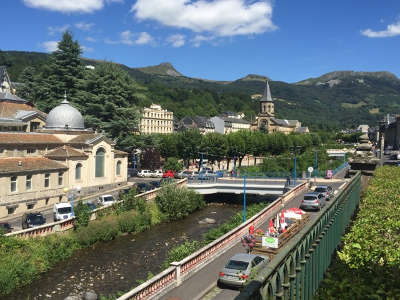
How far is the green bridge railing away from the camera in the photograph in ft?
13.1

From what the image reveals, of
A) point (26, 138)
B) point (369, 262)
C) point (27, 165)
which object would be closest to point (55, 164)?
point (27, 165)

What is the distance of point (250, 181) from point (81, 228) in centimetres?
2929

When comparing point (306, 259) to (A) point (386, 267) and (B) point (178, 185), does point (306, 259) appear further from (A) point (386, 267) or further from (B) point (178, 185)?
(B) point (178, 185)

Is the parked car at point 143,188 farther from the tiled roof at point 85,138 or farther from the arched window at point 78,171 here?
the tiled roof at point 85,138

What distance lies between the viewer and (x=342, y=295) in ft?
16.4

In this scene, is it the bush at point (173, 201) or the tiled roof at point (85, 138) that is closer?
the bush at point (173, 201)

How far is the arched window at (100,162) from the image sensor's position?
5066 cm

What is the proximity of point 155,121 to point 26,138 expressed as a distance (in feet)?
289

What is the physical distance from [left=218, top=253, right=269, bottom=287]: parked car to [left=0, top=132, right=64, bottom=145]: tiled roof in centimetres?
3091

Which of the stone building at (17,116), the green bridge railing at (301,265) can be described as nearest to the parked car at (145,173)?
the stone building at (17,116)

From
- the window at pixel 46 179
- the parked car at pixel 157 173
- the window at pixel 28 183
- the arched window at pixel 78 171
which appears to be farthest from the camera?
the parked car at pixel 157 173

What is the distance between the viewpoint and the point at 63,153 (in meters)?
45.6

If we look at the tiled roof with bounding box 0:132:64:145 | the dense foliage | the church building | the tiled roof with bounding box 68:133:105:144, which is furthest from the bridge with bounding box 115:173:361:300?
the tiled roof with bounding box 68:133:105:144

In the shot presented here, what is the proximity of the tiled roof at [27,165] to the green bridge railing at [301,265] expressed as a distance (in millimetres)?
35996
